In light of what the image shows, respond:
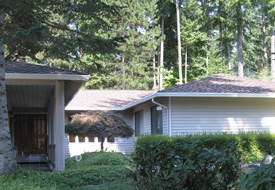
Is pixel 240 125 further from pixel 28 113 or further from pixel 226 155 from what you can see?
pixel 28 113

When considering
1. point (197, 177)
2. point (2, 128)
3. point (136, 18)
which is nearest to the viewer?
A: point (197, 177)

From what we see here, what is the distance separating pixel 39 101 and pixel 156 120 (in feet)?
18.7

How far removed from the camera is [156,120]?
1781 cm

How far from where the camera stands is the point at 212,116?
16.0 metres

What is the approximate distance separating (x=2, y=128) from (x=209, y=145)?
261 inches

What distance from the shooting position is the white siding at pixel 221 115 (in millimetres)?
15820

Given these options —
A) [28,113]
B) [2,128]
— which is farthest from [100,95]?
[2,128]

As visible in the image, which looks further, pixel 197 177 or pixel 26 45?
pixel 26 45

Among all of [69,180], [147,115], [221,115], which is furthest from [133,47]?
[69,180]

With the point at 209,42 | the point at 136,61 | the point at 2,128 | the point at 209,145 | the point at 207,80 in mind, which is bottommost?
the point at 209,145

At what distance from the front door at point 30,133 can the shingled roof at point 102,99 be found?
2347 mm

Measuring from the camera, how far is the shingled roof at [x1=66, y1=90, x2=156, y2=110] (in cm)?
2122

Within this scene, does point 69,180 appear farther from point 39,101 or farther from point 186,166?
point 39,101

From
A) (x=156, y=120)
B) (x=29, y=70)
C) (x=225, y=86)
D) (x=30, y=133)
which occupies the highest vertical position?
(x=29, y=70)
